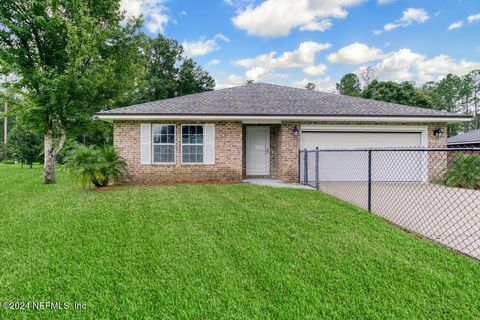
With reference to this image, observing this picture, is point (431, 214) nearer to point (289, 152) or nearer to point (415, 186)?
point (415, 186)

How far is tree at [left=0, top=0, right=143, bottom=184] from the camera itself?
10.5 m

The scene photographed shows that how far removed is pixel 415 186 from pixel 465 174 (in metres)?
1.53

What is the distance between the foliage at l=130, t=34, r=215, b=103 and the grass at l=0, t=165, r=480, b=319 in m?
27.7

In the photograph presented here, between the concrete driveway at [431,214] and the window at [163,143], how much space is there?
608cm

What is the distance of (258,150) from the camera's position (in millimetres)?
11719

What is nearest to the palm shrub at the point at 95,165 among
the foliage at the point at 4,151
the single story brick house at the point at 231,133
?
the single story brick house at the point at 231,133

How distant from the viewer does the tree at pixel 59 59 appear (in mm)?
10492

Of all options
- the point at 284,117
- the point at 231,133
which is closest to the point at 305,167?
the point at 284,117

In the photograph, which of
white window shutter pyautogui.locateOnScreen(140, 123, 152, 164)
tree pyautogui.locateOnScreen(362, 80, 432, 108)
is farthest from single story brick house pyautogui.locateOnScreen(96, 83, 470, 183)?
tree pyautogui.locateOnScreen(362, 80, 432, 108)

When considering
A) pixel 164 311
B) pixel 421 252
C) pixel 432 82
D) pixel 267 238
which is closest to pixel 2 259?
pixel 164 311

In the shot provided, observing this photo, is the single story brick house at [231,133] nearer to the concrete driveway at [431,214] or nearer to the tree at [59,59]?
the tree at [59,59]

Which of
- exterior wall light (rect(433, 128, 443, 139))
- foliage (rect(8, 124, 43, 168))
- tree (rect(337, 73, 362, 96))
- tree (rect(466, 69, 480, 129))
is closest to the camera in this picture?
exterior wall light (rect(433, 128, 443, 139))

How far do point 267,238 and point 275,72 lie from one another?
3115cm

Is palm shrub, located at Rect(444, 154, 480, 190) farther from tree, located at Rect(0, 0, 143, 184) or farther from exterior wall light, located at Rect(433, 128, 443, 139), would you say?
tree, located at Rect(0, 0, 143, 184)
